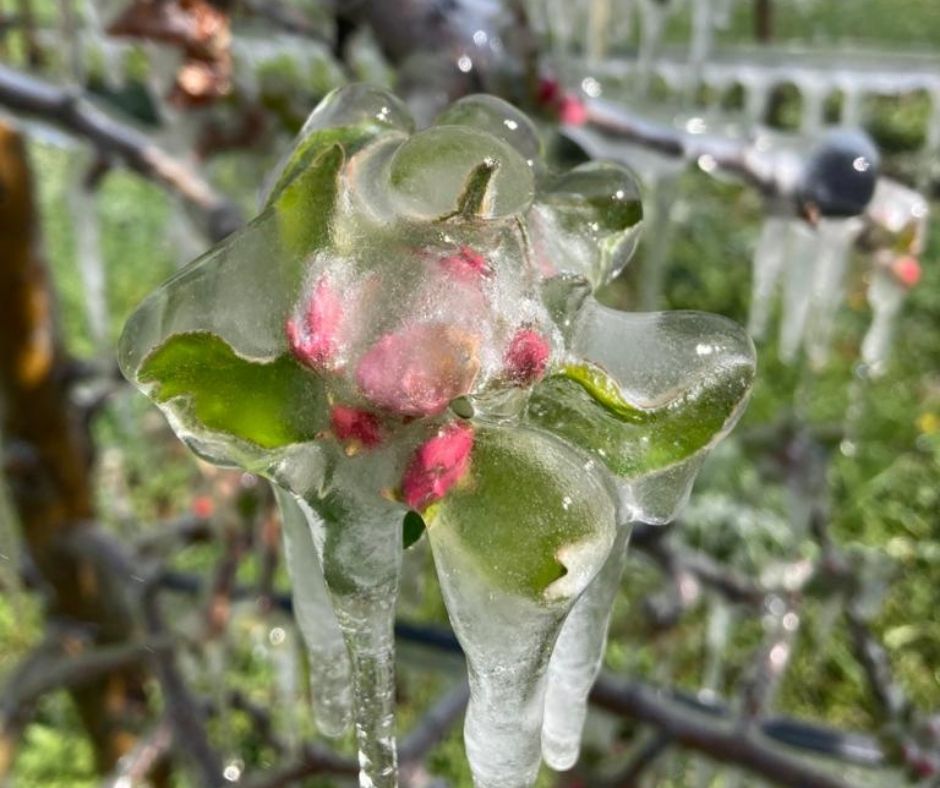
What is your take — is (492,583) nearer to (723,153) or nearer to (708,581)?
(723,153)

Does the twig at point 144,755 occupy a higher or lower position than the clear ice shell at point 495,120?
lower

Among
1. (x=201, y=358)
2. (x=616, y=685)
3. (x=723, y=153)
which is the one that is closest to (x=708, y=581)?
(x=616, y=685)

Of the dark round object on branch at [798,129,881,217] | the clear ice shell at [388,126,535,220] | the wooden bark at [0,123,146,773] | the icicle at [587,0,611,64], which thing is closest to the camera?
the clear ice shell at [388,126,535,220]

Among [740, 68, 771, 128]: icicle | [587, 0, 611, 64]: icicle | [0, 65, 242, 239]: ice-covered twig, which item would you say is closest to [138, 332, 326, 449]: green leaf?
[0, 65, 242, 239]: ice-covered twig

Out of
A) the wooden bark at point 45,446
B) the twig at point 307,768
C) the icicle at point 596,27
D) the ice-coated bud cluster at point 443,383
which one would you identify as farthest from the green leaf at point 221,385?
the icicle at point 596,27

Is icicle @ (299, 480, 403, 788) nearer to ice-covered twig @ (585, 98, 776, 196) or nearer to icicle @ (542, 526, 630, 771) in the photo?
icicle @ (542, 526, 630, 771)

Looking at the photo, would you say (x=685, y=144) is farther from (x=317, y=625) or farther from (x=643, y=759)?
(x=643, y=759)

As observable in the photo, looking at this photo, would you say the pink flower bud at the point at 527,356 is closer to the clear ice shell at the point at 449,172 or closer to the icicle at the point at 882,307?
the clear ice shell at the point at 449,172

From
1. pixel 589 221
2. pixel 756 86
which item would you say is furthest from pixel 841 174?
pixel 756 86
